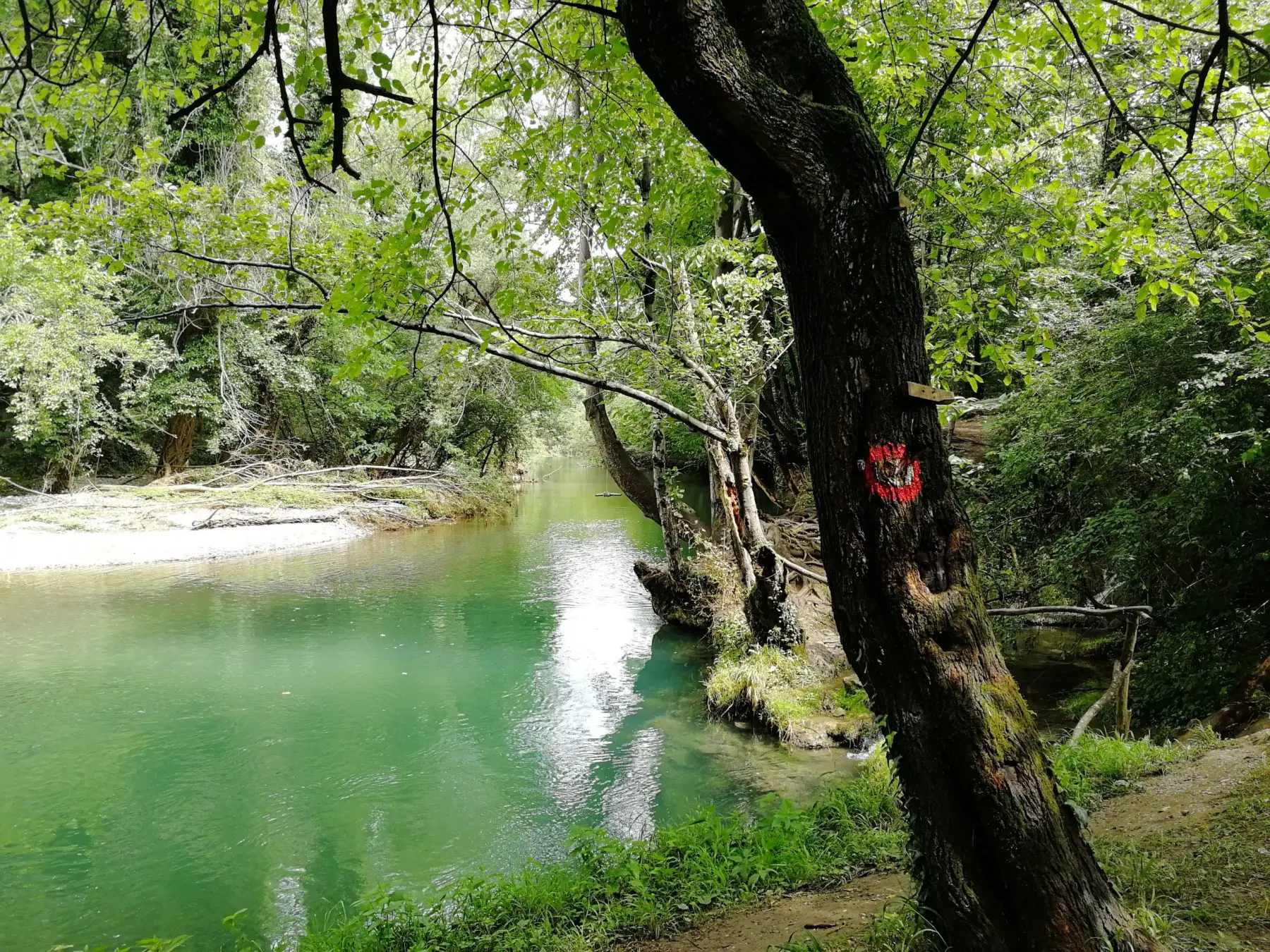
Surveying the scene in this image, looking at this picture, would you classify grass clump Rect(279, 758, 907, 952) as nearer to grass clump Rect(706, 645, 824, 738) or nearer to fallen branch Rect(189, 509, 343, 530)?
grass clump Rect(706, 645, 824, 738)

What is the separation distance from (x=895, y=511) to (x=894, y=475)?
115mm

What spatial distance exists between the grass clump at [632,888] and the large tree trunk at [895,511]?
1.30m

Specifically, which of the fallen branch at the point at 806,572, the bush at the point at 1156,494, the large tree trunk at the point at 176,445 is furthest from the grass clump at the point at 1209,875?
the large tree trunk at the point at 176,445

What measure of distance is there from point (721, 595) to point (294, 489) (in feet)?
52.0

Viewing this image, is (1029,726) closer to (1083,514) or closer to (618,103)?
(618,103)

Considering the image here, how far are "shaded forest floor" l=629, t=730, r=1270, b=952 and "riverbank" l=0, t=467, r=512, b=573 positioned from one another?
17.6 m

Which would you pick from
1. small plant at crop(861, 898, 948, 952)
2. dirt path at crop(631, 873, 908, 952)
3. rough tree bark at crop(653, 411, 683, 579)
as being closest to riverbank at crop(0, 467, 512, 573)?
rough tree bark at crop(653, 411, 683, 579)

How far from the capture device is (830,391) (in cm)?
242

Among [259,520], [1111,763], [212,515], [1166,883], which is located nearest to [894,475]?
[1166,883]

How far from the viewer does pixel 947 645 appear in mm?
2316

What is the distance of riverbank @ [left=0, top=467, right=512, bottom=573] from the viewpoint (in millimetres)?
16078

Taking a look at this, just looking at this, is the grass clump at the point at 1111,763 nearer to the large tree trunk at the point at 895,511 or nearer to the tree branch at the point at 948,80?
the large tree trunk at the point at 895,511

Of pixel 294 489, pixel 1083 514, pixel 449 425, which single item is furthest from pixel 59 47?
pixel 449 425

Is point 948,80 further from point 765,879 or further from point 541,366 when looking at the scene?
point 541,366
